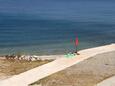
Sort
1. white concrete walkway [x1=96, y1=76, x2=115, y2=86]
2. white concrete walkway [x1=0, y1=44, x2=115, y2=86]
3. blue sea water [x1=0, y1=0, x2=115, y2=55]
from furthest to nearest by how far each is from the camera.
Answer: blue sea water [x1=0, y1=0, x2=115, y2=55], white concrete walkway [x1=0, y1=44, x2=115, y2=86], white concrete walkway [x1=96, y1=76, x2=115, y2=86]

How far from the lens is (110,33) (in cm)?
6078

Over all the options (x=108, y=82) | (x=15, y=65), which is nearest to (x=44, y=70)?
(x=15, y=65)

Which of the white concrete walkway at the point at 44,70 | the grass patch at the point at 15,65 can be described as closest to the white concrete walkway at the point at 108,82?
the white concrete walkway at the point at 44,70

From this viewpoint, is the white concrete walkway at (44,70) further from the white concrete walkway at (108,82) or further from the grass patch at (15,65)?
the white concrete walkway at (108,82)

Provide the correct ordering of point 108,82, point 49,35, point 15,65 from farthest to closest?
point 49,35 < point 15,65 < point 108,82

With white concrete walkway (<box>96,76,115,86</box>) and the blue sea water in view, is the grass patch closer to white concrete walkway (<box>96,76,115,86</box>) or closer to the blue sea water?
white concrete walkway (<box>96,76,115,86</box>)

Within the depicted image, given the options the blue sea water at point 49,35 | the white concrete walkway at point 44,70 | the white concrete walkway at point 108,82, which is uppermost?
the white concrete walkway at point 44,70

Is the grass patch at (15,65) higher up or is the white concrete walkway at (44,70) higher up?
the white concrete walkway at (44,70)

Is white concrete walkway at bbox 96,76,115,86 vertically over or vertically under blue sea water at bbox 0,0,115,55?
over

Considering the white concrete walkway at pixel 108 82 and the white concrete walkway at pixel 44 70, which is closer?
the white concrete walkway at pixel 108 82

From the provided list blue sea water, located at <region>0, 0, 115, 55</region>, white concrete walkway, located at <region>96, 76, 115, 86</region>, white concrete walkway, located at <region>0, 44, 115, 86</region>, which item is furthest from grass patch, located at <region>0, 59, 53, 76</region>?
blue sea water, located at <region>0, 0, 115, 55</region>

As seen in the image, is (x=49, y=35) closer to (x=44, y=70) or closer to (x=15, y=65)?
(x=15, y=65)

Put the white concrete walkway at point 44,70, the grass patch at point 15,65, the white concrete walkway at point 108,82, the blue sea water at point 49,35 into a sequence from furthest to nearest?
the blue sea water at point 49,35 < the grass patch at point 15,65 < the white concrete walkway at point 44,70 < the white concrete walkway at point 108,82

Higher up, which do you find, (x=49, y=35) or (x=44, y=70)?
(x=44, y=70)
